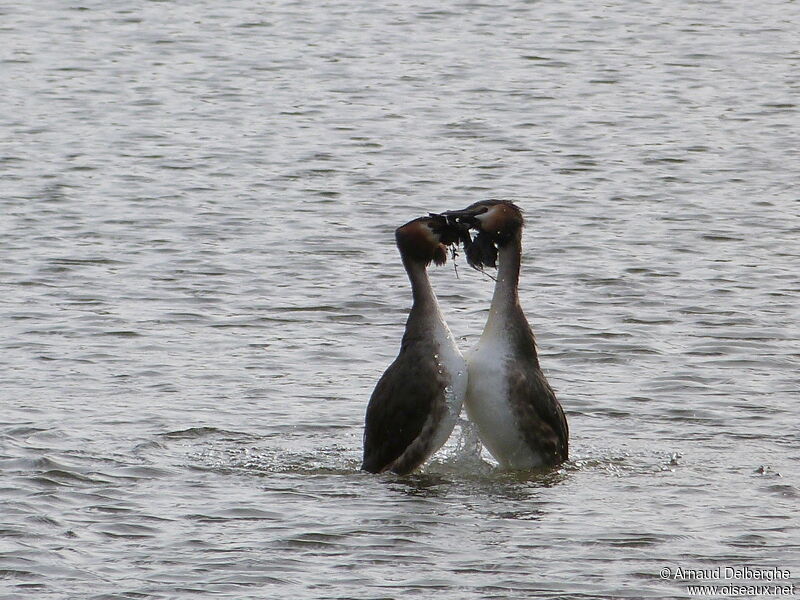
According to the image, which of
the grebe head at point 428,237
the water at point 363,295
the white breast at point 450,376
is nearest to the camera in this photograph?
the water at point 363,295

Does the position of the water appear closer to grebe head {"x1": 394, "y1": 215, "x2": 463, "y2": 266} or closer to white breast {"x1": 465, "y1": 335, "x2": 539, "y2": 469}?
white breast {"x1": 465, "y1": 335, "x2": 539, "y2": 469}

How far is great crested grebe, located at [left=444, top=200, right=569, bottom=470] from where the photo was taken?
998 centimetres

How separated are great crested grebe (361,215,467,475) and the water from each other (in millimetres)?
217

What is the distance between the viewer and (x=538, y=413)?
10047 millimetres

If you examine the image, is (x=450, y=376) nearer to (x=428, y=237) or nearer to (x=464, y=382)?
(x=464, y=382)

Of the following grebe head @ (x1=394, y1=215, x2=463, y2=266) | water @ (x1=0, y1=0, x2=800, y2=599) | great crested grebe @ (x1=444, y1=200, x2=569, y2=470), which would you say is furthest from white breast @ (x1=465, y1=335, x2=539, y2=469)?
grebe head @ (x1=394, y1=215, x2=463, y2=266)

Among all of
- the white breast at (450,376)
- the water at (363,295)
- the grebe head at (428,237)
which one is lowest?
the water at (363,295)

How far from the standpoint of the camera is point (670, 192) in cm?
1748

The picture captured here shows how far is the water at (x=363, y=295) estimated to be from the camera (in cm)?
879

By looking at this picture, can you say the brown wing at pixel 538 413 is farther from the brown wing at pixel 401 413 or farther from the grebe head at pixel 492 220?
the grebe head at pixel 492 220

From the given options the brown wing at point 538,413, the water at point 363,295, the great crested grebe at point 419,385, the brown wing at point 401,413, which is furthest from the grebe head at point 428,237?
the water at point 363,295

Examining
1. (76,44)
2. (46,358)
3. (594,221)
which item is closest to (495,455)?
(46,358)

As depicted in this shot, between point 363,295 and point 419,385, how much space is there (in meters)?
4.22

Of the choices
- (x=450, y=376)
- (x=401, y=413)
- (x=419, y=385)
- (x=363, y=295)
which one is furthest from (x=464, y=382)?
(x=363, y=295)
